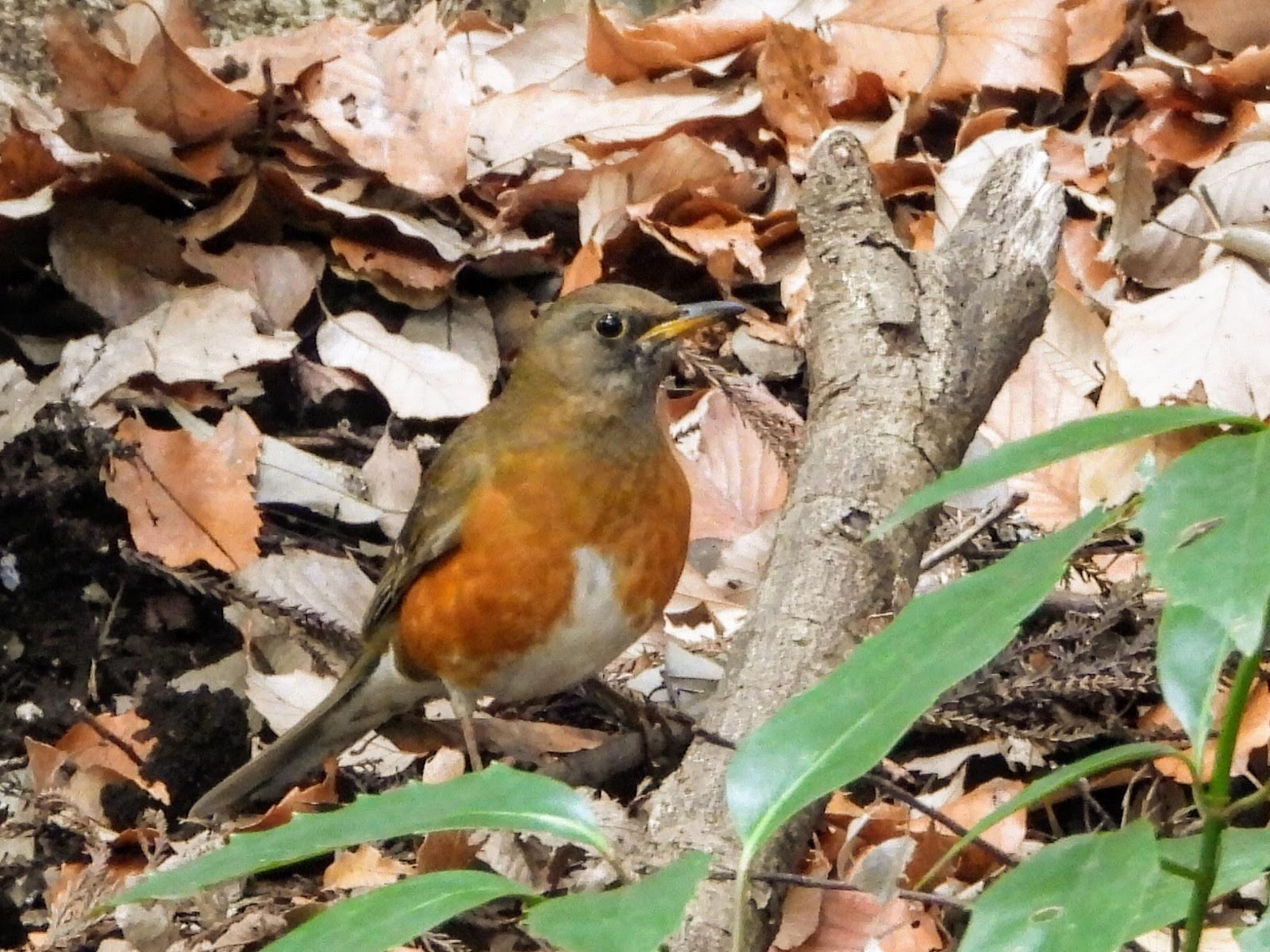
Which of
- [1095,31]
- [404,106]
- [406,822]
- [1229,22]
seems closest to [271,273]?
[404,106]

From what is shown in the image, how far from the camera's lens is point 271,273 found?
3990 millimetres

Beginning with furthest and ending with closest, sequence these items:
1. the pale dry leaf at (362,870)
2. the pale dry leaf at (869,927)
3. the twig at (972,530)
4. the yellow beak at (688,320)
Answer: the yellow beak at (688,320)
the twig at (972,530)
the pale dry leaf at (362,870)
the pale dry leaf at (869,927)

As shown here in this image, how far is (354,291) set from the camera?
160 inches

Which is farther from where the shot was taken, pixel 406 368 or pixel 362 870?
pixel 406 368

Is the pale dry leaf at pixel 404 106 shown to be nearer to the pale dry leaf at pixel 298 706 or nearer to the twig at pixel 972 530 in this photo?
the pale dry leaf at pixel 298 706

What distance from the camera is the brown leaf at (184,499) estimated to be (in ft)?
10.9

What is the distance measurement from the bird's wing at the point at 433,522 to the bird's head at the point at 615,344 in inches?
9.1

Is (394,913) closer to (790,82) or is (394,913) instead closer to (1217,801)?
(1217,801)

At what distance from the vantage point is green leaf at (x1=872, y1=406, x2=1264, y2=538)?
92 centimetres

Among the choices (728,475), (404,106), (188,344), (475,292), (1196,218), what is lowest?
(728,475)

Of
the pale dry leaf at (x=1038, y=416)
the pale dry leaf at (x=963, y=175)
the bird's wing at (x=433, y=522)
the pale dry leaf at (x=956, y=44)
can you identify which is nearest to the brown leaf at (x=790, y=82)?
the pale dry leaf at (x=956, y=44)

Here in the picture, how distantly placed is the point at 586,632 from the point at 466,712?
381 mm

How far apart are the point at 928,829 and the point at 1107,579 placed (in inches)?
30.6

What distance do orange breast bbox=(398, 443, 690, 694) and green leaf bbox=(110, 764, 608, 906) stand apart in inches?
68.5
